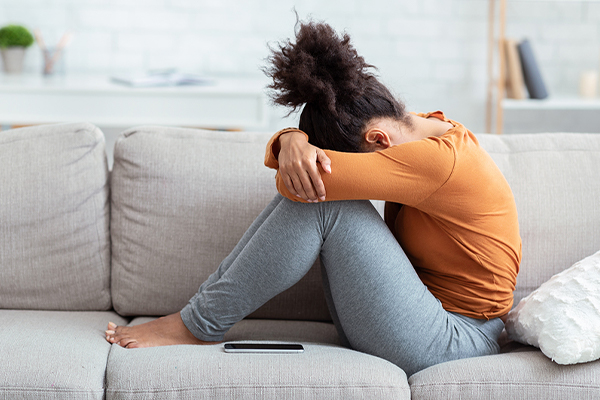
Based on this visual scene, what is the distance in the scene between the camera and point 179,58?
267 centimetres

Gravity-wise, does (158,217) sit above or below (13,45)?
below

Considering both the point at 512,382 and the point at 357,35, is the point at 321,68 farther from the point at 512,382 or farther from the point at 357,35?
the point at 357,35

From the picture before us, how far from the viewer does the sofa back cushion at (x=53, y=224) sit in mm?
1317

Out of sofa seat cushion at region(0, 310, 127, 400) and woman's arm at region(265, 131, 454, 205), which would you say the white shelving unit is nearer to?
woman's arm at region(265, 131, 454, 205)

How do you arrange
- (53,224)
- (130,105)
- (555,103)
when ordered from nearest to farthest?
(53,224) → (130,105) → (555,103)

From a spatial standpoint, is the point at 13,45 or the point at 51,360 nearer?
the point at 51,360

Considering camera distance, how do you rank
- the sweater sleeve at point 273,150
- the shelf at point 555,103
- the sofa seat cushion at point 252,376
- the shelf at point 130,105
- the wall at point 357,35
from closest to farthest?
the sofa seat cushion at point 252,376 < the sweater sleeve at point 273,150 < the shelf at point 130,105 < the shelf at point 555,103 < the wall at point 357,35

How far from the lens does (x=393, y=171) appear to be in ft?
3.27

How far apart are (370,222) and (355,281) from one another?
0.11m

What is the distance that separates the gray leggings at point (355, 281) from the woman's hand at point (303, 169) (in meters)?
0.04

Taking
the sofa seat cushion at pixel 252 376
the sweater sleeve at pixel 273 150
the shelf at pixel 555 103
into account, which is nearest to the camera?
the sofa seat cushion at pixel 252 376

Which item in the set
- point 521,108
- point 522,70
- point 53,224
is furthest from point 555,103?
point 53,224

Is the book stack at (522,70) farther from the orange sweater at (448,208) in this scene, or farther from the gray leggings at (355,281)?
the gray leggings at (355,281)

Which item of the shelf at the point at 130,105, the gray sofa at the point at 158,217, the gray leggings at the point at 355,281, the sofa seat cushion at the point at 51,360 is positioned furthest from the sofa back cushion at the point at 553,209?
the shelf at the point at 130,105
